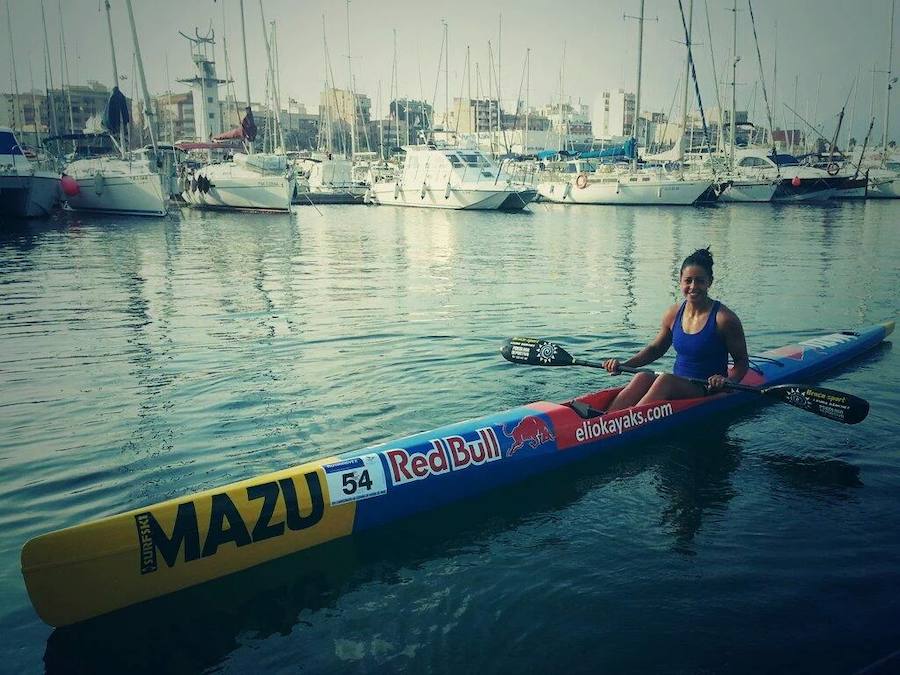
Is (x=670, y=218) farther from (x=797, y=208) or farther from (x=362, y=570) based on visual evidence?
(x=362, y=570)

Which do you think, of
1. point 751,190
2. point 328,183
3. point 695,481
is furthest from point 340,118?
point 695,481

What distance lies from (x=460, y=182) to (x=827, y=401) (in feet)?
126

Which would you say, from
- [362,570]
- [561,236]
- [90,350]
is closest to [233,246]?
[561,236]

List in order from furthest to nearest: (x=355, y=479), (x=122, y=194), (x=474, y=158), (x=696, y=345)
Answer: (x=474, y=158) < (x=122, y=194) < (x=696, y=345) < (x=355, y=479)

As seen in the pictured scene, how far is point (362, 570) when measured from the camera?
15.8 ft

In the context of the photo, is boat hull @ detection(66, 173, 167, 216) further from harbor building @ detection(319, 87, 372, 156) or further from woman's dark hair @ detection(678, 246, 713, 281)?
woman's dark hair @ detection(678, 246, 713, 281)

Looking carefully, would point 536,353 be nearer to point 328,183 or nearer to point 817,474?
point 817,474

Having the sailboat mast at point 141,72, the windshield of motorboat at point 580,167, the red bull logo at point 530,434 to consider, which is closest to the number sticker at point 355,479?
the red bull logo at point 530,434

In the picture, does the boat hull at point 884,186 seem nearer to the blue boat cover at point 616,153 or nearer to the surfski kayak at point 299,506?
the blue boat cover at point 616,153

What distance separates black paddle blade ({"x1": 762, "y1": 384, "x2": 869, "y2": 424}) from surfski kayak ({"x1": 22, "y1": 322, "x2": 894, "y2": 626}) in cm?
103

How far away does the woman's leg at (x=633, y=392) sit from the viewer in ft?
22.7

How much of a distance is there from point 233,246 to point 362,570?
21.9 metres

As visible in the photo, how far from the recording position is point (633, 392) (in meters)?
6.97

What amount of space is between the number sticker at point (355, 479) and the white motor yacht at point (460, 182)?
1496 inches
